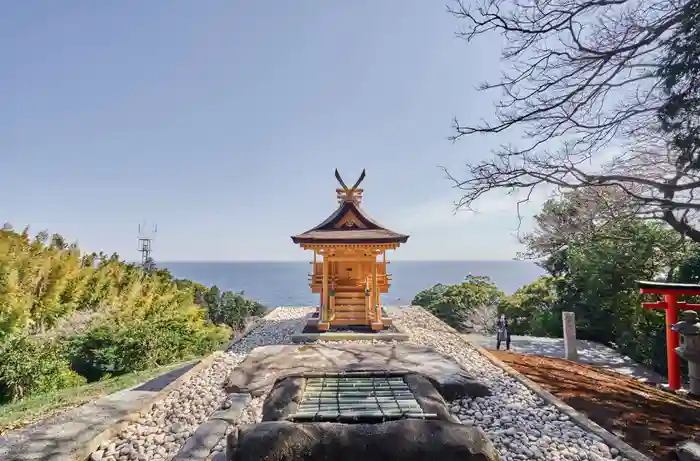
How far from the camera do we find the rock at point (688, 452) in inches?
103

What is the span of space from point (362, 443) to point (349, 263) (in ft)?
22.6

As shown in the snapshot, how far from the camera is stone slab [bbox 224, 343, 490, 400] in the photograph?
4297 millimetres

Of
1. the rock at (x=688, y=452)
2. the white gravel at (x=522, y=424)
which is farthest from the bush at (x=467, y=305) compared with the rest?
the rock at (x=688, y=452)

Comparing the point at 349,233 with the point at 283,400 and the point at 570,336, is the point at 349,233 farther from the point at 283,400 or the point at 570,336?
the point at 283,400

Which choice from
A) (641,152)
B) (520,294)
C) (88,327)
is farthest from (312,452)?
(520,294)

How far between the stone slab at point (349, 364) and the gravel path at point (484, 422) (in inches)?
7.5

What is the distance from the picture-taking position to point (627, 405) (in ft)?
13.4

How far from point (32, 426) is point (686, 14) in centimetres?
758

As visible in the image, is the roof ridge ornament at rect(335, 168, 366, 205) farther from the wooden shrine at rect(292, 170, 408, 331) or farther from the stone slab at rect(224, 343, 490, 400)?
the stone slab at rect(224, 343, 490, 400)

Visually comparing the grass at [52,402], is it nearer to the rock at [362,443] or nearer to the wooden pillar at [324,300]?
the wooden pillar at [324,300]

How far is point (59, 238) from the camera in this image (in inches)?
463

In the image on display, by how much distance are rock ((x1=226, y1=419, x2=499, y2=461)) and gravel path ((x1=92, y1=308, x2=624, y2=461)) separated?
969mm

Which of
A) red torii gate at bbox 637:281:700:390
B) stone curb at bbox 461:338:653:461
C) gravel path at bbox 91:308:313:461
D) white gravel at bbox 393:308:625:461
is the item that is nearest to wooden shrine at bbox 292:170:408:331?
gravel path at bbox 91:308:313:461

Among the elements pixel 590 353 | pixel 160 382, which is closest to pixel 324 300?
pixel 160 382
